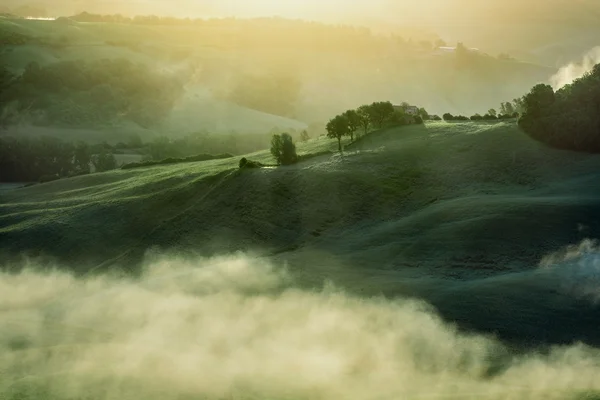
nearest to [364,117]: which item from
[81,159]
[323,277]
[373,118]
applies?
[373,118]

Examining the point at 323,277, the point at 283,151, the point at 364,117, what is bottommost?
the point at 323,277

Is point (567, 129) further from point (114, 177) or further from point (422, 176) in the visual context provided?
point (114, 177)

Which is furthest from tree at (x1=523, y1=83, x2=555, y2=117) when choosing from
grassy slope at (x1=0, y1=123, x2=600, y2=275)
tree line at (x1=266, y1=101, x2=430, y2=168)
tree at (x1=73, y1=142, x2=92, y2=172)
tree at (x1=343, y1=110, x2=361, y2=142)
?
tree at (x1=73, y1=142, x2=92, y2=172)

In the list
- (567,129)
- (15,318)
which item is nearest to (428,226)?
(567,129)

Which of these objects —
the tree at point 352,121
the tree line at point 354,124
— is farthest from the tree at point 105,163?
the tree at point 352,121

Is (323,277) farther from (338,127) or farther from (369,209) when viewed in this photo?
(338,127)
